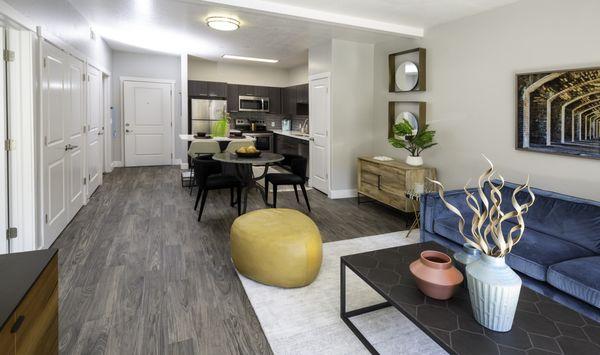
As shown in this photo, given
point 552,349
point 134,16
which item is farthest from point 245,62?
point 552,349

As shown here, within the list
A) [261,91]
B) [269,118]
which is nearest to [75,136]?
[261,91]

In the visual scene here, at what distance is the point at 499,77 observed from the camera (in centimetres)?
369

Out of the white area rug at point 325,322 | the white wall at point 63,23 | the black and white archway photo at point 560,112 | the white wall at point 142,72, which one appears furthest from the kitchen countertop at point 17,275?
the white wall at point 142,72

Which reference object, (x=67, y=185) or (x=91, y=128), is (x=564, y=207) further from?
(x=91, y=128)

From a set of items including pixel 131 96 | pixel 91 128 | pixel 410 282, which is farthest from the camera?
pixel 131 96

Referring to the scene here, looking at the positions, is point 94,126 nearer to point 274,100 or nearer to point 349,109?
point 349,109

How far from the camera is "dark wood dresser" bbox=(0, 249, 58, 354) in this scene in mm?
1047

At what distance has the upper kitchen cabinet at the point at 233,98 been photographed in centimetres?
902

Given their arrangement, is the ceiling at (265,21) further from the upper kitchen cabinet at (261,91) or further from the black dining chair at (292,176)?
the upper kitchen cabinet at (261,91)

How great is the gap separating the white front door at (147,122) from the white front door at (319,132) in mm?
4050

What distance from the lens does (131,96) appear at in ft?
26.8

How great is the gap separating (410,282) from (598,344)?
0.79 m

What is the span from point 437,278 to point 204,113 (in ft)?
24.9

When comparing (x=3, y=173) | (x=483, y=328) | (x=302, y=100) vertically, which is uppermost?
(x=302, y=100)
